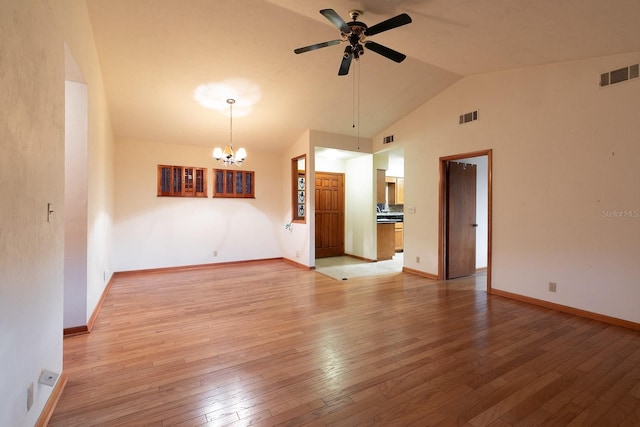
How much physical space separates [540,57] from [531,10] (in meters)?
1.22

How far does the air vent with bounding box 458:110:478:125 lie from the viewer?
4582 millimetres

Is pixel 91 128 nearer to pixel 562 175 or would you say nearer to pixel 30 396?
pixel 30 396

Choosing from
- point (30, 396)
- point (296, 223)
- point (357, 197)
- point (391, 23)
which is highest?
point (391, 23)

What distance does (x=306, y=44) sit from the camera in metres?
3.67

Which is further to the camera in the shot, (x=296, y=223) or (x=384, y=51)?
(x=296, y=223)

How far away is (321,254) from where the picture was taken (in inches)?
300

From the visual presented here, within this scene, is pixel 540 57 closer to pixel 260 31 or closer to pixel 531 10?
pixel 531 10

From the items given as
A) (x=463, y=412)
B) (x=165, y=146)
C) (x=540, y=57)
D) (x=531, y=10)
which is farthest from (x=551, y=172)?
(x=165, y=146)

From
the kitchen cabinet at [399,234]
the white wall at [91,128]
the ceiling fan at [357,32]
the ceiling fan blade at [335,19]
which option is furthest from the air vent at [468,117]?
the white wall at [91,128]

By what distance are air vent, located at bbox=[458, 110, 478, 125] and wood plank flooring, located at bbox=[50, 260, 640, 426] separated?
276 cm

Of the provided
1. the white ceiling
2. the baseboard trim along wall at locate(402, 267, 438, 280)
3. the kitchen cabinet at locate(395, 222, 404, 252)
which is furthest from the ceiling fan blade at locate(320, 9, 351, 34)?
the kitchen cabinet at locate(395, 222, 404, 252)

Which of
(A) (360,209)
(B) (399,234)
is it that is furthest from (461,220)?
(B) (399,234)

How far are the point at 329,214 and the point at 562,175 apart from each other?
4967mm

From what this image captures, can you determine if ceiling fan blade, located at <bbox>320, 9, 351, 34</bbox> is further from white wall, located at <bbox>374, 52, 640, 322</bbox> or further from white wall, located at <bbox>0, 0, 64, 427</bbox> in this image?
white wall, located at <bbox>374, 52, 640, 322</bbox>
